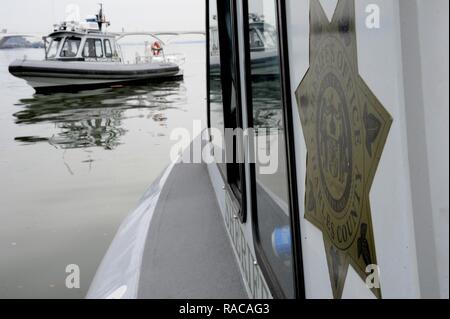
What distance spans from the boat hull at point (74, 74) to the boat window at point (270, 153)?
17070 mm

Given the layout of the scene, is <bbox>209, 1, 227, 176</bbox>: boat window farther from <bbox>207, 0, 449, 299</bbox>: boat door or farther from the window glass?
the window glass

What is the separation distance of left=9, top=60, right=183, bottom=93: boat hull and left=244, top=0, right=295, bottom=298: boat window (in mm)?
17070

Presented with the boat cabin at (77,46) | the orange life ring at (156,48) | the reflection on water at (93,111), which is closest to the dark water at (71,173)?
the reflection on water at (93,111)

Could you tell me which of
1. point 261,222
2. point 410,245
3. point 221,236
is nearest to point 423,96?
point 410,245

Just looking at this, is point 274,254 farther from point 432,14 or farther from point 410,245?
point 432,14

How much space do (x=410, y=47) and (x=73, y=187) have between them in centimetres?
730

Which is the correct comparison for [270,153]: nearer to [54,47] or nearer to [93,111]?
[93,111]

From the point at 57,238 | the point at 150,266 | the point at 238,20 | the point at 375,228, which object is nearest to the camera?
the point at 375,228

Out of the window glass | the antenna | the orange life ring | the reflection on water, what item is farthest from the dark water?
the orange life ring

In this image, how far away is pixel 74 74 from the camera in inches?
718

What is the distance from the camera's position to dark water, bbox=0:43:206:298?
4758 millimetres

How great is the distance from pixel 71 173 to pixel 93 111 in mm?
7769

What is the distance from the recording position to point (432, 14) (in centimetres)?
65

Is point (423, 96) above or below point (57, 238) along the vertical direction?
above
